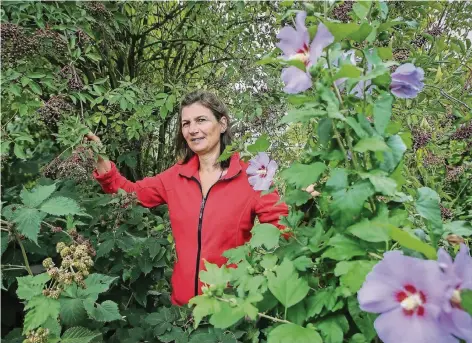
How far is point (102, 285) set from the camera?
117 centimetres

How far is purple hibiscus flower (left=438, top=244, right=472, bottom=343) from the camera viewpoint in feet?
1.54

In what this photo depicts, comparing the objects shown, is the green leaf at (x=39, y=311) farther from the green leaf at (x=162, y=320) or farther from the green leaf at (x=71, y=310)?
the green leaf at (x=162, y=320)

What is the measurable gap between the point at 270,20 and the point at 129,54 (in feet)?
2.90

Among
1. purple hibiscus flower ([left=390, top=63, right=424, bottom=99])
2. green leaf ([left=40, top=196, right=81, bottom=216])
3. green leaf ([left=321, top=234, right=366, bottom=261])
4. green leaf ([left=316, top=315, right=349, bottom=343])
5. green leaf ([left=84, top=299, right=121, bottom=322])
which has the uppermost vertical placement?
purple hibiscus flower ([left=390, top=63, right=424, bottom=99])

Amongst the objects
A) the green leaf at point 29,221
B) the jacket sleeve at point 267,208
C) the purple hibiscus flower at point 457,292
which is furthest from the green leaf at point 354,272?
the jacket sleeve at point 267,208

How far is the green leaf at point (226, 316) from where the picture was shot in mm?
660

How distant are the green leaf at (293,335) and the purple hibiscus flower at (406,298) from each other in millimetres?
129

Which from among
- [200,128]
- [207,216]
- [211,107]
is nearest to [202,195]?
[207,216]

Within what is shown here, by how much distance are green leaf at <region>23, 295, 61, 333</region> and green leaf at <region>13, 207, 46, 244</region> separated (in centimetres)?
16

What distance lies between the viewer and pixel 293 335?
636 millimetres

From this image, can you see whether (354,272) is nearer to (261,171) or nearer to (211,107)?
(261,171)

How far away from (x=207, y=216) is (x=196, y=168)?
0.26 meters

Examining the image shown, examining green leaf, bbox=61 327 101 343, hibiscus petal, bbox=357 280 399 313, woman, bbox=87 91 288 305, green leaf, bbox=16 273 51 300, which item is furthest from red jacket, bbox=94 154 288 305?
hibiscus petal, bbox=357 280 399 313

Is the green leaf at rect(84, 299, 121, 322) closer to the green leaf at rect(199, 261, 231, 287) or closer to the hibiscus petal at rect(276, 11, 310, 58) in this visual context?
the green leaf at rect(199, 261, 231, 287)
